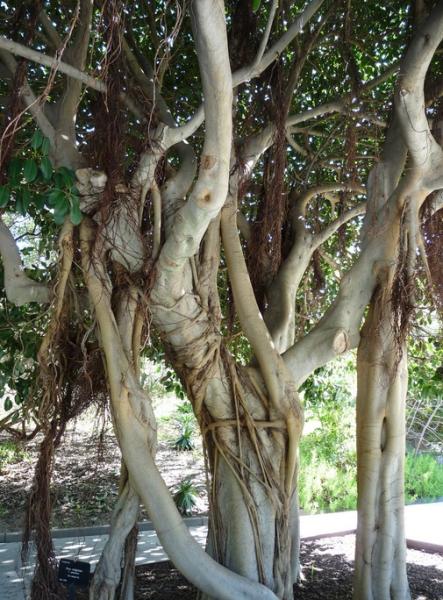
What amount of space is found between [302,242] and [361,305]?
0.92m

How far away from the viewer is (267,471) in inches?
153

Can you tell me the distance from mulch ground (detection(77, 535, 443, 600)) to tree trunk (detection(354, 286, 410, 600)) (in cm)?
56

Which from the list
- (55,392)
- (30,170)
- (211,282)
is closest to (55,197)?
(30,170)

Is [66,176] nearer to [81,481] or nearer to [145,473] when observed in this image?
[145,473]

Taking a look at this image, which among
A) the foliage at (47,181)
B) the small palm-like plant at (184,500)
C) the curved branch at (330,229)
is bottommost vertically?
the small palm-like plant at (184,500)

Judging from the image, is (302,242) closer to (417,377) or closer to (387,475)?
(387,475)

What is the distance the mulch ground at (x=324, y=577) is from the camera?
15.3 feet

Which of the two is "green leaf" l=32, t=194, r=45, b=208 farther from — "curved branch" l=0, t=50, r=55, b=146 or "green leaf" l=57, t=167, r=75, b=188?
"curved branch" l=0, t=50, r=55, b=146

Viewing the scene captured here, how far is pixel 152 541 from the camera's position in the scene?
6.81 meters

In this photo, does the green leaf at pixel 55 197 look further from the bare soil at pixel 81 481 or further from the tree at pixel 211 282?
the bare soil at pixel 81 481

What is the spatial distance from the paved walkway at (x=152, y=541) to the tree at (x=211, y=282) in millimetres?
1817

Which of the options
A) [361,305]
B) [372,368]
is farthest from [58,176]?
[372,368]

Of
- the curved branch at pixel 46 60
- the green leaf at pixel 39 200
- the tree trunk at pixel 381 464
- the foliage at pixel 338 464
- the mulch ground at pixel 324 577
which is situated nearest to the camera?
the curved branch at pixel 46 60

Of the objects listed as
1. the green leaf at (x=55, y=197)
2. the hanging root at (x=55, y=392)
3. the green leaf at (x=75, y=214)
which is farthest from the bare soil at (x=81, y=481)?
the green leaf at (x=55, y=197)
